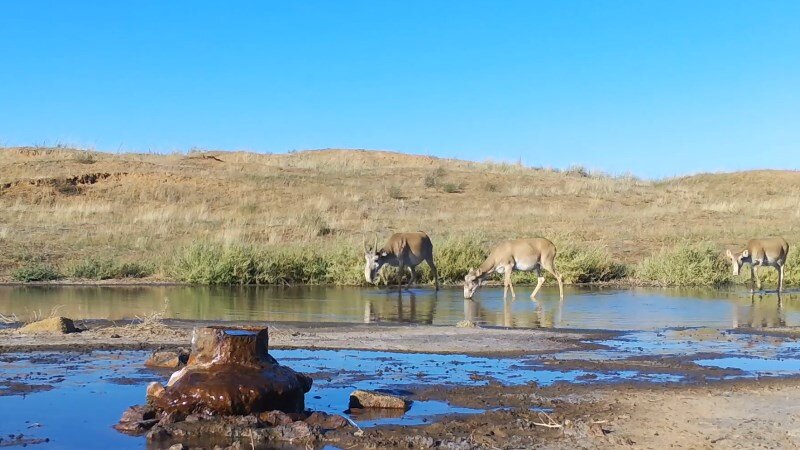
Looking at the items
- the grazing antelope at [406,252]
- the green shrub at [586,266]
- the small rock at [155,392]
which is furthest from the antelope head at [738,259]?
the small rock at [155,392]

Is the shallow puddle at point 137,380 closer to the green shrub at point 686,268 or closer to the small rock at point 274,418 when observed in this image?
the small rock at point 274,418

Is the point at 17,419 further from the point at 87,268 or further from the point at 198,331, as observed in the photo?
the point at 87,268

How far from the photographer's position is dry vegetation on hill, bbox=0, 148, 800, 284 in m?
30.7

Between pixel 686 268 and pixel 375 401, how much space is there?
19551mm

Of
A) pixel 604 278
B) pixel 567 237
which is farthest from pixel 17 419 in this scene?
pixel 567 237

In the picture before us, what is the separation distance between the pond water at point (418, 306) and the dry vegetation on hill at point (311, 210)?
9.07ft

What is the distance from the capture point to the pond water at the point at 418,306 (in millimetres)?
18234

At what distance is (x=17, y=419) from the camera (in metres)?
9.16

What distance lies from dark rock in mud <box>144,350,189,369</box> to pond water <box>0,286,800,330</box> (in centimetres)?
567

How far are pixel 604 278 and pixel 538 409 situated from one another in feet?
64.9

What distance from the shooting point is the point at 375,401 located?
9.69 m

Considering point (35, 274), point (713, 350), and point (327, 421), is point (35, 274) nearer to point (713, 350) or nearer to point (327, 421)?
point (713, 350)

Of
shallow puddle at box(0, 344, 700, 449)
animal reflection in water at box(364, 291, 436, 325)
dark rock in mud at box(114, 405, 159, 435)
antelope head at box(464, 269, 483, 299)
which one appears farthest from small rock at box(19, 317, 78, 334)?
antelope head at box(464, 269, 483, 299)

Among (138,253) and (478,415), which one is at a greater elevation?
(138,253)
